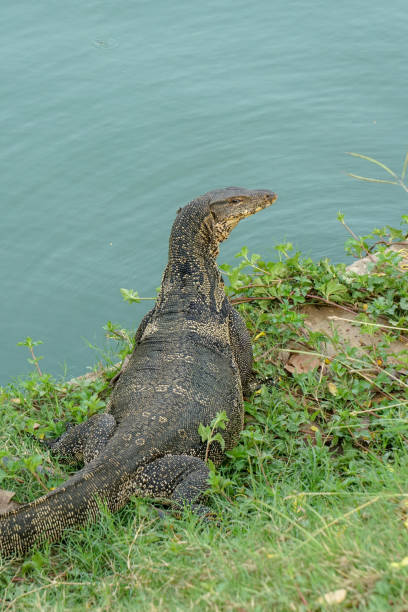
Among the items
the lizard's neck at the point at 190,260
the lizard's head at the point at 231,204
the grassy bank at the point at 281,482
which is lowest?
the grassy bank at the point at 281,482

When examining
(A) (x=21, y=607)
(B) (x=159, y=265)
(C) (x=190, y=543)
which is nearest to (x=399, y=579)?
(C) (x=190, y=543)

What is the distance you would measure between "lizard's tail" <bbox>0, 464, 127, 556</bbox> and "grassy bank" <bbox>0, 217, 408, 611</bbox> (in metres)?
0.07

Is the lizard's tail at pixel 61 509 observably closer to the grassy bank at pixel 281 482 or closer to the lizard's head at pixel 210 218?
the grassy bank at pixel 281 482

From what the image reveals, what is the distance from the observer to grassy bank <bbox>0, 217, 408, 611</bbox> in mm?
2559

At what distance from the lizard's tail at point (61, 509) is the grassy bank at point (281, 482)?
0.24 feet

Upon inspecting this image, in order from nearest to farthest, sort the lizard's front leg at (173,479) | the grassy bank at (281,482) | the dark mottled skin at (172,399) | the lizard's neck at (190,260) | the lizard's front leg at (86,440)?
the grassy bank at (281,482), the dark mottled skin at (172,399), the lizard's front leg at (173,479), the lizard's front leg at (86,440), the lizard's neck at (190,260)

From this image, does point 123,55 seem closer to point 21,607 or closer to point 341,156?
point 341,156

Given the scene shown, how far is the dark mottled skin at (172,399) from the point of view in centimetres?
358

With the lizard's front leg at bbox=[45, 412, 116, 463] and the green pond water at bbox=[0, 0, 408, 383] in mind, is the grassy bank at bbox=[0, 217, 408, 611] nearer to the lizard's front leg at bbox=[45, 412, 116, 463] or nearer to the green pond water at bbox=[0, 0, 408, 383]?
the lizard's front leg at bbox=[45, 412, 116, 463]

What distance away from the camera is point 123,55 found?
11.1 meters

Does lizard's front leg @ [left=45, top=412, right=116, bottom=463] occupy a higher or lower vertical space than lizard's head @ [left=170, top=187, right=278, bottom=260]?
lower

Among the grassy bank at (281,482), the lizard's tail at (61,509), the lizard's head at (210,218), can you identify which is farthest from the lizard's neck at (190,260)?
the lizard's tail at (61,509)

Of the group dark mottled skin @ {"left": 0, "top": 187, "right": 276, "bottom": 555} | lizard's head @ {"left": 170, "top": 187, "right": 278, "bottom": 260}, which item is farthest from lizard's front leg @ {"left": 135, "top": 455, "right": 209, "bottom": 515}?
lizard's head @ {"left": 170, "top": 187, "right": 278, "bottom": 260}

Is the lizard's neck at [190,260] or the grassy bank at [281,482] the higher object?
the lizard's neck at [190,260]
